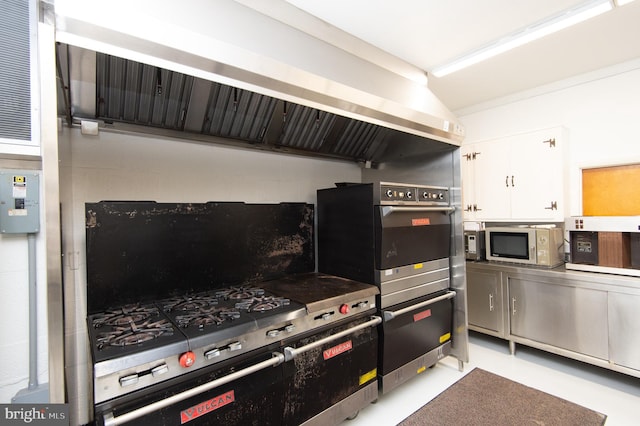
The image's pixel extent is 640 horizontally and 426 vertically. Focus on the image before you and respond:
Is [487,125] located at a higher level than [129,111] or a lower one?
higher

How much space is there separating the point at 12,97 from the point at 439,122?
2.43 meters

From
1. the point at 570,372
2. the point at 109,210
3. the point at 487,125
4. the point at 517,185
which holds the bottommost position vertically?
the point at 570,372

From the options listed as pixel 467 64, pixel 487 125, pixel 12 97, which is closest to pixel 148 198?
pixel 12 97

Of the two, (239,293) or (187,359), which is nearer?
(187,359)

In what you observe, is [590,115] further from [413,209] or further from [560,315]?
[413,209]

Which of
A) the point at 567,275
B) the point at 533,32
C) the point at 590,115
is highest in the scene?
the point at 533,32

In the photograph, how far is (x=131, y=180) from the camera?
1.80 metres

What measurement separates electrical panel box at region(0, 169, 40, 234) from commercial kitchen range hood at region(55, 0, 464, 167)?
0.45 metres

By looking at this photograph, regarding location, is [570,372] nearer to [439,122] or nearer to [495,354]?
[495,354]

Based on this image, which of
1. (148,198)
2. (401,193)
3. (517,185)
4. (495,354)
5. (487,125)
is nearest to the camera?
(148,198)

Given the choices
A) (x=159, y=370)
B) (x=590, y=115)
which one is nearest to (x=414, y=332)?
(x=159, y=370)

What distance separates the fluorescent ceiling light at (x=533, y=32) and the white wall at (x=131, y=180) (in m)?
1.76

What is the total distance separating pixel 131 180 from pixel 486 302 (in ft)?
11.1

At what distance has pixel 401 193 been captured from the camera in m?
2.18
